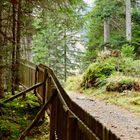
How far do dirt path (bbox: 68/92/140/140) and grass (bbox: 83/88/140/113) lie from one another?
0.31m

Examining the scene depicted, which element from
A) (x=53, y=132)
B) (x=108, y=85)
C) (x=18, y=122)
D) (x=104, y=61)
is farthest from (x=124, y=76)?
(x=53, y=132)

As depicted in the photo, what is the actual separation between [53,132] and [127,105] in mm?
4156

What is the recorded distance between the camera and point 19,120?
1078cm

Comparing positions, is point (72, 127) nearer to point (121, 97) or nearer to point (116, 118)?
point (116, 118)

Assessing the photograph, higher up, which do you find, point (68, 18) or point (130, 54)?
point (68, 18)

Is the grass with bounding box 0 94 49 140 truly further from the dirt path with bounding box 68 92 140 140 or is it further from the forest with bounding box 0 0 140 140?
the dirt path with bounding box 68 92 140 140

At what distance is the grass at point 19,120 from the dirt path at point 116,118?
1.44 metres

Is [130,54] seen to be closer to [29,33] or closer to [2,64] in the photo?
[29,33]

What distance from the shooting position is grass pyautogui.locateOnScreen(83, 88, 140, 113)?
11.0 meters

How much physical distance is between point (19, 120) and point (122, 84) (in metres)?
4.01

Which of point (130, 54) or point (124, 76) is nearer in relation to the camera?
point (124, 76)

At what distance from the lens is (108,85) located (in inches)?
520

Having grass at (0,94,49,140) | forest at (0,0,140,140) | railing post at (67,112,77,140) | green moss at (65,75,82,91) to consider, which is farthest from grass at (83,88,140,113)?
railing post at (67,112,77,140)

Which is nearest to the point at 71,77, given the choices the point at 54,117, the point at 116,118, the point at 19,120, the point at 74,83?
the point at 74,83
